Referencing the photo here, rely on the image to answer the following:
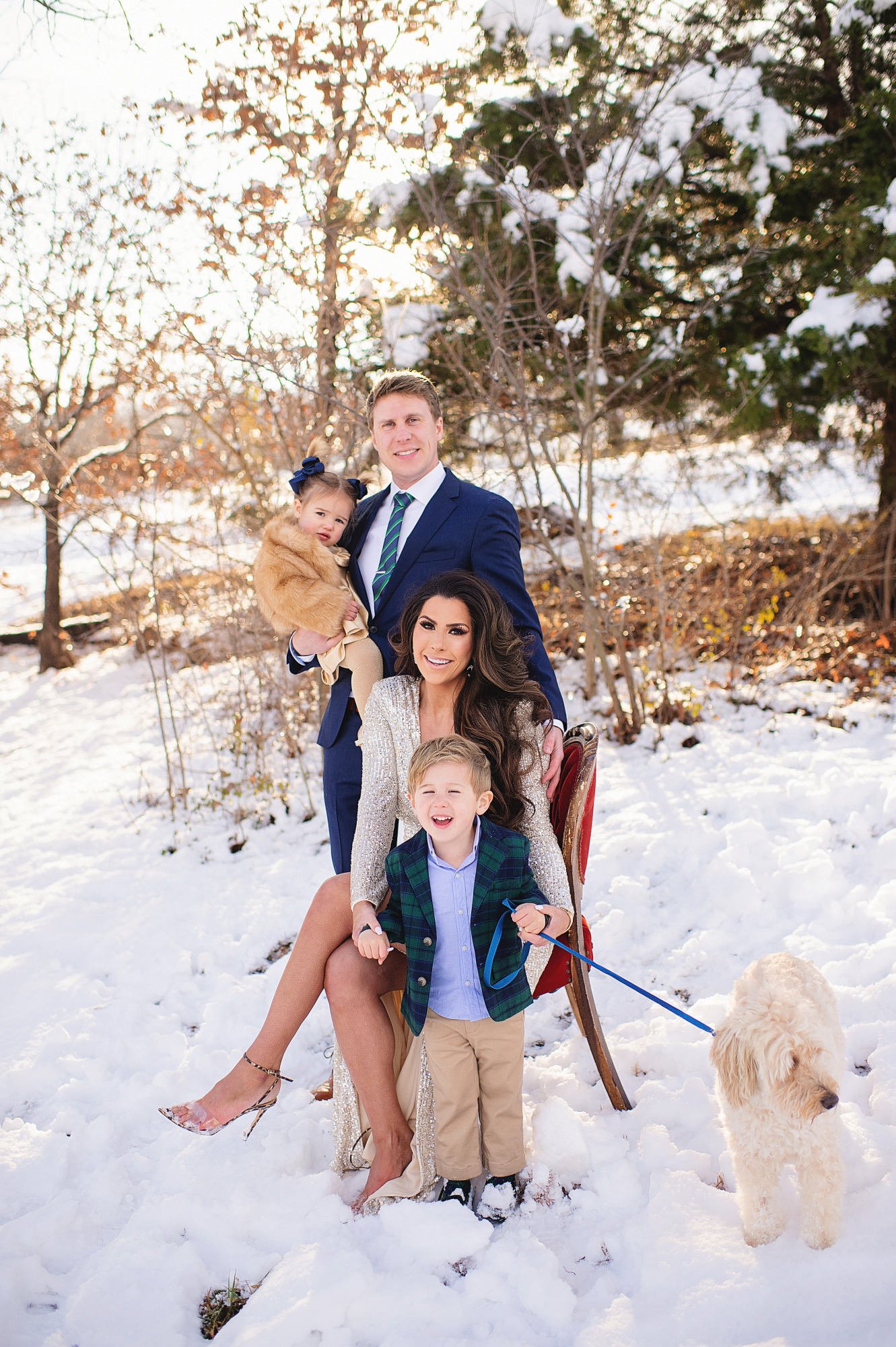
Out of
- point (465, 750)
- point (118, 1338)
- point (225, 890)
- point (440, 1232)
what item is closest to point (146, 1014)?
point (225, 890)

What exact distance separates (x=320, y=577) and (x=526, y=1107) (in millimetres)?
1745

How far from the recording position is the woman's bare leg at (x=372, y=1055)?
6.71ft

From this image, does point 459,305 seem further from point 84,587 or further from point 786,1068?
point 84,587

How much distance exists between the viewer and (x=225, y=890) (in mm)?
3998

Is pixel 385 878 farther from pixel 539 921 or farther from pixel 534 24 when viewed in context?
pixel 534 24

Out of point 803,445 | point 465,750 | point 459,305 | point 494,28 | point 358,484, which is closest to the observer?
point 465,750

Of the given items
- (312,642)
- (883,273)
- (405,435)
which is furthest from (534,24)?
(312,642)

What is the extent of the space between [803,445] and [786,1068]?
5656mm

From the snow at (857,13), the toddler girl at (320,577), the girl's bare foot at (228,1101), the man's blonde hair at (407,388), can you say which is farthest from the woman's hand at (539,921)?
the snow at (857,13)

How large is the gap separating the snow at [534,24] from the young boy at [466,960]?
4572mm

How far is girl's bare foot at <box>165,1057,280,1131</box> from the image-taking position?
7.20 ft

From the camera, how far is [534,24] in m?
4.38

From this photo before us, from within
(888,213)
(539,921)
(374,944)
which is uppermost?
(888,213)

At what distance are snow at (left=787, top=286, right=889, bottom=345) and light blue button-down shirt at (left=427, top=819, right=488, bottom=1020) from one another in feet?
14.2
